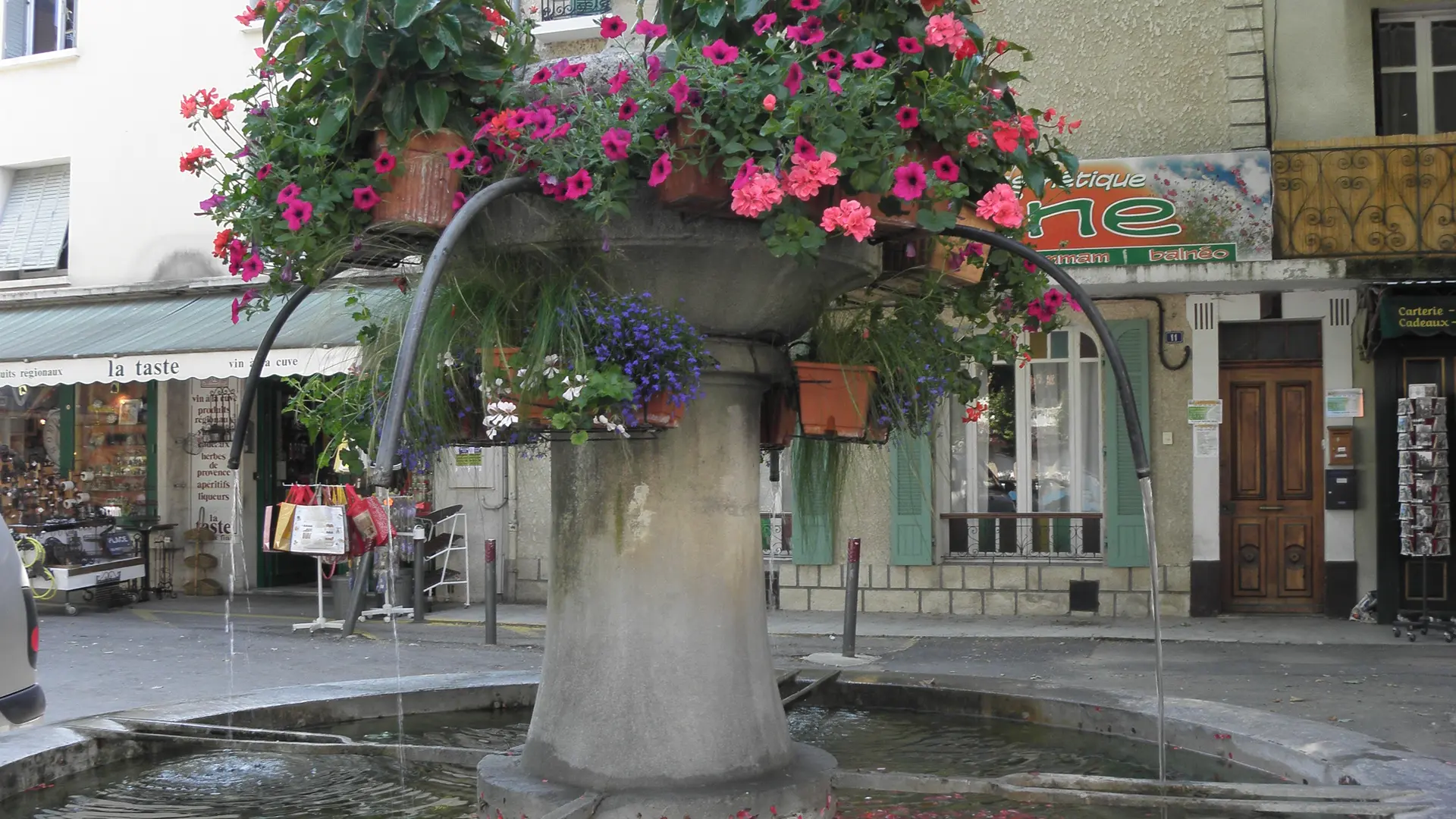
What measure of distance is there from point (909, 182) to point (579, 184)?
868mm

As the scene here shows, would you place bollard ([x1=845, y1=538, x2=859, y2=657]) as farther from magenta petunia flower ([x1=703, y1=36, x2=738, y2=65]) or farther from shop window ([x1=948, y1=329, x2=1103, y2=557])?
magenta petunia flower ([x1=703, y1=36, x2=738, y2=65])

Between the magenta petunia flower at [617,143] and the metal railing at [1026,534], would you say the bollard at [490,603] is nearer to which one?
the metal railing at [1026,534]

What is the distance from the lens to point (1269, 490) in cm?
1328

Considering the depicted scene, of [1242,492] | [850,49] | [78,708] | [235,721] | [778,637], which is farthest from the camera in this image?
[1242,492]

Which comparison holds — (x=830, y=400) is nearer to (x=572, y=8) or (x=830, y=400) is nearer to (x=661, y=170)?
(x=661, y=170)

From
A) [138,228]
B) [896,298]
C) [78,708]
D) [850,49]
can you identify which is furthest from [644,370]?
[138,228]

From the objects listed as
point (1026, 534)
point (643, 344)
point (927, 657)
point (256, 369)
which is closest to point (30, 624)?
point (256, 369)

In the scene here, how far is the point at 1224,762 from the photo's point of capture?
17.6ft

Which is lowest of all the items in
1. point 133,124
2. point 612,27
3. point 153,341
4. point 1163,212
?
point 612,27


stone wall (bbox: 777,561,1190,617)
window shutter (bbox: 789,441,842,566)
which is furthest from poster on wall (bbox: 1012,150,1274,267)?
window shutter (bbox: 789,441,842,566)

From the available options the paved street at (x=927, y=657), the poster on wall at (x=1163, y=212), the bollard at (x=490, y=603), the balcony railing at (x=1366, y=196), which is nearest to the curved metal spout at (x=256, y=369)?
the paved street at (x=927, y=657)

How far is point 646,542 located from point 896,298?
4.44ft

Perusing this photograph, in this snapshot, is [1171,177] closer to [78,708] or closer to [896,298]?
[896,298]

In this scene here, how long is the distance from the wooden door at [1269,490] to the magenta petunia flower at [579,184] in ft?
34.7
